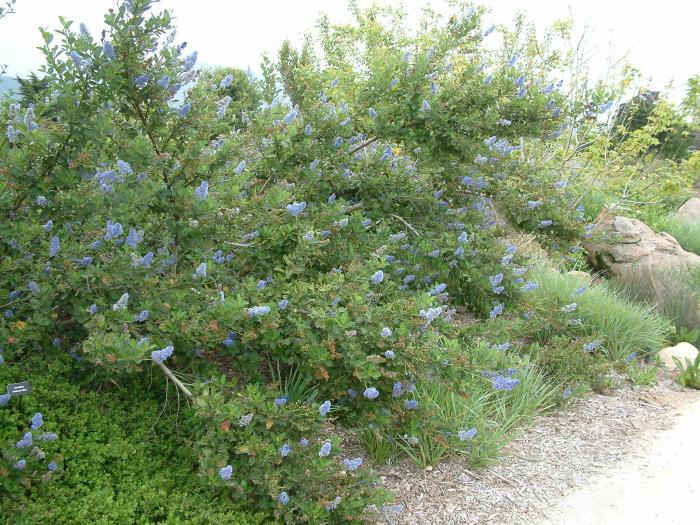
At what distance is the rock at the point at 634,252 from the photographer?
7.59m

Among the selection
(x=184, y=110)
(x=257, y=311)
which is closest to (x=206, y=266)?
(x=257, y=311)

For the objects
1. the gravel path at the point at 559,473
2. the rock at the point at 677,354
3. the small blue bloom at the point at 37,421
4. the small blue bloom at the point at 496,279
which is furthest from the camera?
the rock at the point at 677,354

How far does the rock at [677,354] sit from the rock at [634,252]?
1.60 m

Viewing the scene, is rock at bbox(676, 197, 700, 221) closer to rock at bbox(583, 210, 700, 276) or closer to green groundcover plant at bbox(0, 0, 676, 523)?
rock at bbox(583, 210, 700, 276)

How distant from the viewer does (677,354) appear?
5711 mm

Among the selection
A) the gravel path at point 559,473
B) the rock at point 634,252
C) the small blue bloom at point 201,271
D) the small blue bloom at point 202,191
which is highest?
the small blue bloom at point 202,191

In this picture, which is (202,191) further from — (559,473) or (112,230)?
(559,473)

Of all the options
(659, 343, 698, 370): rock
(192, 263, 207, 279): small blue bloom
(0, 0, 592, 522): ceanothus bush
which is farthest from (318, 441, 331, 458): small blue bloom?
(659, 343, 698, 370): rock

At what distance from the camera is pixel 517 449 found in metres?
3.91

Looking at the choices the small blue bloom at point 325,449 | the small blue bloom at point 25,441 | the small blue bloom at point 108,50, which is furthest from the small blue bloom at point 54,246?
the small blue bloom at point 325,449

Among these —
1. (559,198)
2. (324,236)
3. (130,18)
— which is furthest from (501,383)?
(130,18)

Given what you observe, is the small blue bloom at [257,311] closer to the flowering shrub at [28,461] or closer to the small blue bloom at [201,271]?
the small blue bloom at [201,271]

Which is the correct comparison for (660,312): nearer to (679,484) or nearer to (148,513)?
(679,484)

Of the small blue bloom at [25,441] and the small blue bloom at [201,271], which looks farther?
the small blue bloom at [201,271]
